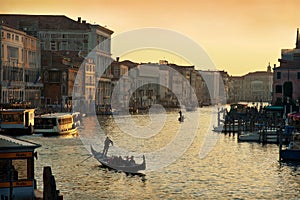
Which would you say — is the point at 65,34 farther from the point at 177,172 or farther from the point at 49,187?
the point at 49,187

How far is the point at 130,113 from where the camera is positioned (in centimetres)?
9456

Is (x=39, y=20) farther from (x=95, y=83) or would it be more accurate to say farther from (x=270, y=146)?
(x=270, y=146)

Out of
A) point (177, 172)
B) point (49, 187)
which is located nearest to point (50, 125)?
point (177, 172)

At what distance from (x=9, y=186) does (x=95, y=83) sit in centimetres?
7575

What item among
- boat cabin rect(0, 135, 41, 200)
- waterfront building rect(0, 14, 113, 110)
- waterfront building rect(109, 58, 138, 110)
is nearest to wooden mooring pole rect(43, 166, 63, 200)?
boat cabin rect(0, 135, 41, 200)

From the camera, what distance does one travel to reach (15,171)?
17312mm

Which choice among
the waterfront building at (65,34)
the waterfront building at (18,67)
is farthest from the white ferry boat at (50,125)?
the waterfront building at (65,34)

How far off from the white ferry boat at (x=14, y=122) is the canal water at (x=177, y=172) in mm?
929

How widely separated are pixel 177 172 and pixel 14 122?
19774 mm

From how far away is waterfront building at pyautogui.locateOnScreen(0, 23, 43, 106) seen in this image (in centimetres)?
6316

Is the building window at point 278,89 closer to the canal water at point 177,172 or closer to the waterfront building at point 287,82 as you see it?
the waterfront building at point 287,82

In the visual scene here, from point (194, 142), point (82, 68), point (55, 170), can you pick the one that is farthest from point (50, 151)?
point (82, 68)

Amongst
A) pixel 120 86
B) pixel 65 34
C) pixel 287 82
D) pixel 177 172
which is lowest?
pixel 177 172

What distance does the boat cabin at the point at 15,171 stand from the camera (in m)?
16.9
